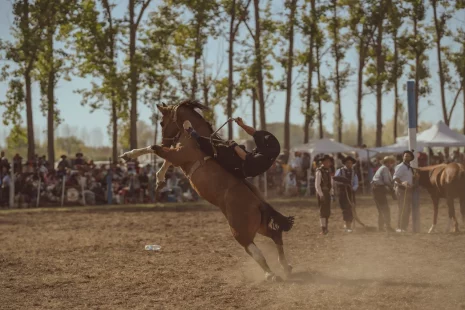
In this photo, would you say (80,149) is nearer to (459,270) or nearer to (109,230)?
(109,230)

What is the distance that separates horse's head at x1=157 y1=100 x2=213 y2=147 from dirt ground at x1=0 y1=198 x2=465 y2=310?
202 centimetres

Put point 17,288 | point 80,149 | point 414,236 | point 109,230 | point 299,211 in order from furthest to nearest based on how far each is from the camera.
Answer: point 80,149
point 299,211
point 109,230
point 414,236
point 17,288

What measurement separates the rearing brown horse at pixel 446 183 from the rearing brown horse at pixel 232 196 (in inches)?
259

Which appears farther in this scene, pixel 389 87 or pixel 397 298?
pixel 389 87

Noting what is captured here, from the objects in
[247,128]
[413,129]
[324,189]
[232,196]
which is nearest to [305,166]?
[324,189]

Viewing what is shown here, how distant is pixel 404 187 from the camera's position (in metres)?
15.1

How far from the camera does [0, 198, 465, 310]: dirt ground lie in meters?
7.87

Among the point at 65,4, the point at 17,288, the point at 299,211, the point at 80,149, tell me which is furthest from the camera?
the point at 80,149

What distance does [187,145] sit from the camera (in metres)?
9.47

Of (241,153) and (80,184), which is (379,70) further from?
(241,153)

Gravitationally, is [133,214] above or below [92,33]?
below

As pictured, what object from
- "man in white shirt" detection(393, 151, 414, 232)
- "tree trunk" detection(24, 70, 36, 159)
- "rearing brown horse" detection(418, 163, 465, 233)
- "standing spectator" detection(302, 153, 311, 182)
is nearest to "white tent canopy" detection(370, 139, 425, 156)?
"standing spectator" detection(302, 153, 311, 182)

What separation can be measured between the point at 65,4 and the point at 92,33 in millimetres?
1889

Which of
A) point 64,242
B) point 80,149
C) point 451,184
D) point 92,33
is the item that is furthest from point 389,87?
point 80,149
